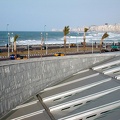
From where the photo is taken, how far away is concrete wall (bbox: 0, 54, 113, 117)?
52.6 feet

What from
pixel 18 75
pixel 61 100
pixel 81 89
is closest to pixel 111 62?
pixel 81 89

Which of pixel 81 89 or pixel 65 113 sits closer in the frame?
pixel 65 113

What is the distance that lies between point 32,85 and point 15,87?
8.35ft

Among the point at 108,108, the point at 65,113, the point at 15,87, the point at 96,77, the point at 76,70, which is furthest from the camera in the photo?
the point at 76,70

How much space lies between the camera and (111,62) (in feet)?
81.5

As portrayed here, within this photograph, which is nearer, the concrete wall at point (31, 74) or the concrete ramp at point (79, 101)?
the concrete ramp at point (79, 101)

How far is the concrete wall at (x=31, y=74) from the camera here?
52.6ft

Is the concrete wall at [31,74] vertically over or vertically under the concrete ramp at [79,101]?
over

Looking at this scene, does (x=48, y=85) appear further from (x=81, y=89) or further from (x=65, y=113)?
(x=65, y=113)

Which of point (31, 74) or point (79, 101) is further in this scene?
point (31, 74)

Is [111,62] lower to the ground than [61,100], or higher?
higher

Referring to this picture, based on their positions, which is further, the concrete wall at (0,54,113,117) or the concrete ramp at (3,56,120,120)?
the concrete wall at (0,54,113,117)

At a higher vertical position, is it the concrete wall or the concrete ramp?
the concrete wall

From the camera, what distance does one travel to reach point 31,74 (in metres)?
19.4
